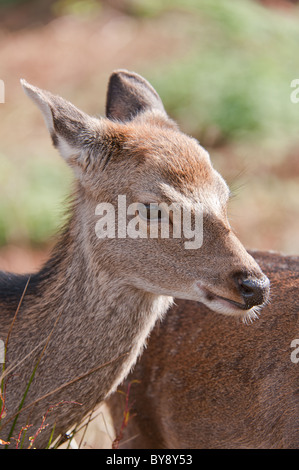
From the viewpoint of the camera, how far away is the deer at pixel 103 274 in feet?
14.7

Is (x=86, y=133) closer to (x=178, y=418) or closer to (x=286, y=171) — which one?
(x=178, y=418)

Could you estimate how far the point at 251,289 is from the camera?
4.27m

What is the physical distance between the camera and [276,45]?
16062 millimetres

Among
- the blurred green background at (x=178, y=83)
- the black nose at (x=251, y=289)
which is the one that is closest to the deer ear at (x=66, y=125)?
the black nose at (x=251, y=289)

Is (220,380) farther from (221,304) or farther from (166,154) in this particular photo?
(166,154)

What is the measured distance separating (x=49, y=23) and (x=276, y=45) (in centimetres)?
615

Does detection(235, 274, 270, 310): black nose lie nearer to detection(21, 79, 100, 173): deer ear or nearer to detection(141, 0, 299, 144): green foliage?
detection(21, 79, 100, 173): deer ear

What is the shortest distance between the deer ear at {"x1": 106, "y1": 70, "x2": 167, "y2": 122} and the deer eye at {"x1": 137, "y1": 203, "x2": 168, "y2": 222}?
1249mm

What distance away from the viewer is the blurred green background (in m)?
11.1

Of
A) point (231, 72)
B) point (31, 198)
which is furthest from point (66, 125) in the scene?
point (231, 72)

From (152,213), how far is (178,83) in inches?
403

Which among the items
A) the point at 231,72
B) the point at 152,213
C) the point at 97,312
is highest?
the point at 231,72

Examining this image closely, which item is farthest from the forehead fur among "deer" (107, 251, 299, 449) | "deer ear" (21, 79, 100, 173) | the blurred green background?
the blurred green background
